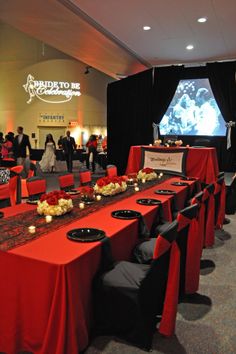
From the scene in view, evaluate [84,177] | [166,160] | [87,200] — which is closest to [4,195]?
[87,200]

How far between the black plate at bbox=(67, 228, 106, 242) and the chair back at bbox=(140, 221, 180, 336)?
417mm

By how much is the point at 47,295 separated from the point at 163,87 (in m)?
9.59

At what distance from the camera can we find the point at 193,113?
34.3 feet

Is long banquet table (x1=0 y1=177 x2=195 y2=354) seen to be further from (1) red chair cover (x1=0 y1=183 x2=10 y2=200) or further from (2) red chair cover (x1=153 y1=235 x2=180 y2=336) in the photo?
(1) red chair cover (x1=0 y1=183 x2=10 y2=200)

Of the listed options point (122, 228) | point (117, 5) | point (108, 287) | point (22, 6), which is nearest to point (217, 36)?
point (117, 5)

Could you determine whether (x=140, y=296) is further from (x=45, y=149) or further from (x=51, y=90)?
(x=51, y=90)

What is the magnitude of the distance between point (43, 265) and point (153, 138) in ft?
30.4

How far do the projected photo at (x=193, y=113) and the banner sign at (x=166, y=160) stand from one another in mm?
4128

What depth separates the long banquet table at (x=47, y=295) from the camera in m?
1.88

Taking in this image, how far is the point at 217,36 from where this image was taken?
7.26 meters

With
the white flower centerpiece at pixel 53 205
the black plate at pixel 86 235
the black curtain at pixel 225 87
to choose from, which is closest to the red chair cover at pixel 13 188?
the white flower centerpiece at pixel 53 205

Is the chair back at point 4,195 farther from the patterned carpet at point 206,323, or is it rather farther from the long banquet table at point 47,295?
the patterned carpet at point 206,323

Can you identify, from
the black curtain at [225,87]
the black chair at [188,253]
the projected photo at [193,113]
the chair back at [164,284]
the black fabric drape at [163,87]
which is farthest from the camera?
the black fabric drape at [163,87]

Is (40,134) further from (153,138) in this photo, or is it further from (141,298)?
(141,298)
